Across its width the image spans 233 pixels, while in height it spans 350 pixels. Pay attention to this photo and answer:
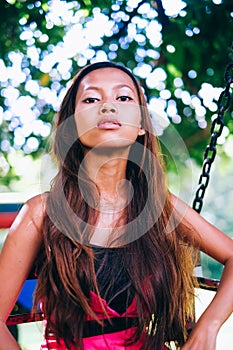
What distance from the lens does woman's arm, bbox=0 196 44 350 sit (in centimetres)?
118

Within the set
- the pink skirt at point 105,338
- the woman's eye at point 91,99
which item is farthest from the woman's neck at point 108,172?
the pink skirt at point 105,338

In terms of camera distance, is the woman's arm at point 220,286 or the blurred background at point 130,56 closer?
the woman's arm at point 220,286

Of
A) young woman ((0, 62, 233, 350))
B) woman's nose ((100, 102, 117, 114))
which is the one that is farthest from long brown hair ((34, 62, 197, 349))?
woman's nose ((100, 102, 117, 114))

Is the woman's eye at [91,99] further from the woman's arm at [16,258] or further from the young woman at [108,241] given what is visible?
the woman's arm at [16,258]

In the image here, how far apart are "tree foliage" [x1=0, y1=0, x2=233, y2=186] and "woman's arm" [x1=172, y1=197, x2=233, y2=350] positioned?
6.10ft

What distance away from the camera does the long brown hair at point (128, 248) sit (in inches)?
47.7

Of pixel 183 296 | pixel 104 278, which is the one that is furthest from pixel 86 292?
pixel 183 296

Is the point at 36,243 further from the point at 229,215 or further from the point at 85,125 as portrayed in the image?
the point at 229,215

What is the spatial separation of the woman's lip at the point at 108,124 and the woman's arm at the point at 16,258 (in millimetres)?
230

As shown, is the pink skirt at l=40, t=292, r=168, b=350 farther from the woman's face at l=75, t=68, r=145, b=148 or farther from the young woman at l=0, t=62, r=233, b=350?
the woman's face at l=75, t=68, r=145, b=148

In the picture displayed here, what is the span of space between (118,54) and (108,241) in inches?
89.0

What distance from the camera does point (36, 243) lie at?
4.03ft

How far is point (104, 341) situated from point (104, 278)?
0.42 feet

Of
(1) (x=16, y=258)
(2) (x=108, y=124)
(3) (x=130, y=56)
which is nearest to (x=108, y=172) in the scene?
(2) (x=108, y=124)
